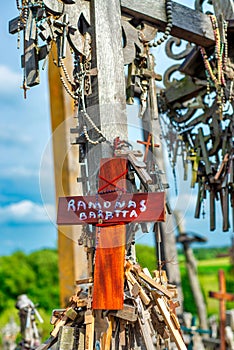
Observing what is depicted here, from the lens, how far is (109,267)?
6.12 feet

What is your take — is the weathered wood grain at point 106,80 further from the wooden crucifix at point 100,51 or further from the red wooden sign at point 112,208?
the red wooden sign at point 112,208

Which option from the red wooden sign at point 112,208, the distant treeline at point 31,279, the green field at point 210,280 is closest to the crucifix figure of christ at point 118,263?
the red wooden sign at point 112,208

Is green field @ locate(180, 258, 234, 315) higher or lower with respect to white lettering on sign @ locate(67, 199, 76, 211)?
lower

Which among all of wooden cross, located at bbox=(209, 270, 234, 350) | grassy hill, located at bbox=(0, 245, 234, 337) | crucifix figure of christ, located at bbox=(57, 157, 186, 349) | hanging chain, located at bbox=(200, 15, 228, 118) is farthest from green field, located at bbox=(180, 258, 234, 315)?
crucifix figure of christ, located at bbox=(57, 157, 186, 349)

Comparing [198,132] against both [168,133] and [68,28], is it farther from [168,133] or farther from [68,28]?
[68,28]

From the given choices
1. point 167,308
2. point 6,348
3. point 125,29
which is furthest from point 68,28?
point 6,348

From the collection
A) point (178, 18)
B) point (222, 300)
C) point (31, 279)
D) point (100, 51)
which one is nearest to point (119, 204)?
point (100, 51)

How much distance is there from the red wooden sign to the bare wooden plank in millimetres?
890

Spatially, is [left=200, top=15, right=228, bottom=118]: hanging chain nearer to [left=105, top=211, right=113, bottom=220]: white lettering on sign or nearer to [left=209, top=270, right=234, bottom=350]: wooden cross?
[left=105, top=211, right=113, bottom=220]: white lettering on sign

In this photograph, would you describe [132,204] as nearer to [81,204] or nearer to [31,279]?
[81,204]

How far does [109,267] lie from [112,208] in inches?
8.3

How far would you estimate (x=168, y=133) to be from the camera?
3391mm

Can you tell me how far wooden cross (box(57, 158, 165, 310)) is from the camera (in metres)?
1.85

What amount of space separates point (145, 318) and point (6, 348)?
13.2 feet
